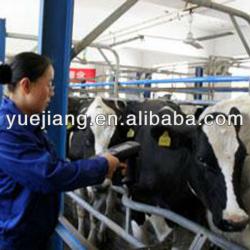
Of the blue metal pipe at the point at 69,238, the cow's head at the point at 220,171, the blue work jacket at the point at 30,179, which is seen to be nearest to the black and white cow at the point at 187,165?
the cow's head at the point at 220,171

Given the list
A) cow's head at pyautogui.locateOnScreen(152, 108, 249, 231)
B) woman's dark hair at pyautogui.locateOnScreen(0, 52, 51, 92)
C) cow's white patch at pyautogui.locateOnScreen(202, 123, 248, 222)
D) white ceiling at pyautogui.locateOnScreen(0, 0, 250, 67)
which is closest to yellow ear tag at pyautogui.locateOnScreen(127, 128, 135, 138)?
cow's head at pyautogui.locateOnScreen(152, 108, 249, 231)

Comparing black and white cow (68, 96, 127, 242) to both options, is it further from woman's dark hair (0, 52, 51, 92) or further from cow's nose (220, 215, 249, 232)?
woman's dark hair (0, 52, 51, 92)

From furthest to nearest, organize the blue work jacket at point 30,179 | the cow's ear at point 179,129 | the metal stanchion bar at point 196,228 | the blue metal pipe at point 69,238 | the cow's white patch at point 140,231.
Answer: the cow's white patch at point 140,231, the cow's ear at point 179,129, the blue metal pipe at point 69,238, the metal stanchion bar at point 196,228, the blue work jacket at point 30,179

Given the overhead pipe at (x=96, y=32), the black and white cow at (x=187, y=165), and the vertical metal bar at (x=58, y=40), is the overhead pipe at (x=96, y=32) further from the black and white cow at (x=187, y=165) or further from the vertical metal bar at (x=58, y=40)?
the black and white cow at (x=187, y=165)

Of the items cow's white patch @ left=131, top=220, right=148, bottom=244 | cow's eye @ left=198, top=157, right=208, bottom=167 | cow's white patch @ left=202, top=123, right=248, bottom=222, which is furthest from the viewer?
cow's white patch @ left=131, top=220, right=148, bottom=244

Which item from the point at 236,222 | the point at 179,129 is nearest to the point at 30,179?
the point at 236,222

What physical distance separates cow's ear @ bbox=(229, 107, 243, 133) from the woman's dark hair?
103 cm

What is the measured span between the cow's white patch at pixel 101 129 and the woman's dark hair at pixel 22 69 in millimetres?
1479

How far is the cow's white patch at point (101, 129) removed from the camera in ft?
9.46

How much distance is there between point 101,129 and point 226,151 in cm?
124

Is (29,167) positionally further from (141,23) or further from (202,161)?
(141,23)

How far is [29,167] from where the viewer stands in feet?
4.18

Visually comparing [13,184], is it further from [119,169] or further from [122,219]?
[122,219]

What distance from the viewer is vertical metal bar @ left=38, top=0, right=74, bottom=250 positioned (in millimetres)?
1652
